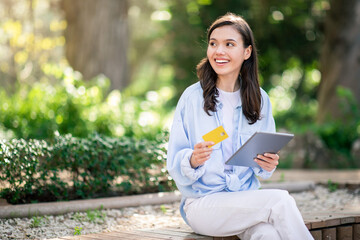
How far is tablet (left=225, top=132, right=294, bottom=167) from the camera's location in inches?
123

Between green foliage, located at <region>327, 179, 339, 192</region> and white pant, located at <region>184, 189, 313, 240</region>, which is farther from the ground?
white pant, located at <region>184, 189, 313, 240</region>

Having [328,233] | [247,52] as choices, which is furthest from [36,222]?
[328,233]

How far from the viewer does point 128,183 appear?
5402 millimetres

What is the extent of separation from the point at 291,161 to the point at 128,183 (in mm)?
5059

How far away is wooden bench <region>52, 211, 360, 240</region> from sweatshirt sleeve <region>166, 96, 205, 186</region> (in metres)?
0.37

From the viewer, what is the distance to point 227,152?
3.52 metres

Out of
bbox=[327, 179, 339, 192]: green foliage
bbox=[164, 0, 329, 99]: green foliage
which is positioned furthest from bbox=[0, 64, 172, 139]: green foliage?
bbox=[164, 0, 329, 99]: green foliage

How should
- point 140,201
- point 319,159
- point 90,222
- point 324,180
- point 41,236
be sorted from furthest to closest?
1. point 319,159
2. point 324,180
3. point 140,201
4. point 90,222
5. point 41,236

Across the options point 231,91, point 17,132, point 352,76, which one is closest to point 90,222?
point 231,91

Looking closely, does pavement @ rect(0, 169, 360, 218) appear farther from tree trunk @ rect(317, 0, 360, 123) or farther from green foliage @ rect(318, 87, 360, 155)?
tree trunk @ rect(317, 0, 360, 123)

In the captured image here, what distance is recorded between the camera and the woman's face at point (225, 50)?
3.55 m

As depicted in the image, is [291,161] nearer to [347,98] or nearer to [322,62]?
[347,98]

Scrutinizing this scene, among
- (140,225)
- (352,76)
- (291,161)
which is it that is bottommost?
(291,161)

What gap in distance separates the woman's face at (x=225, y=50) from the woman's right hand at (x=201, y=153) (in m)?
0.62
